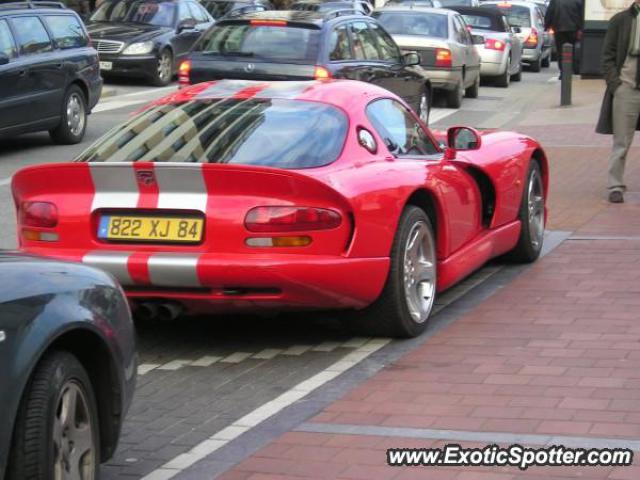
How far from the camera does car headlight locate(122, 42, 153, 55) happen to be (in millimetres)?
25016

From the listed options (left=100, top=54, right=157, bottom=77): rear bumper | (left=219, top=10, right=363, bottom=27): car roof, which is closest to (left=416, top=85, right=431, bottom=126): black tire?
(left=219, top=10, right=363, bottom=27): car roof

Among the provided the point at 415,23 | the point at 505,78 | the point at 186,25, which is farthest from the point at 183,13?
the point at 505,78

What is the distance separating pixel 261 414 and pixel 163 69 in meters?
19.9

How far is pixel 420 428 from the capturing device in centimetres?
593

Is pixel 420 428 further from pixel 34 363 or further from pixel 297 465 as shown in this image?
pixel 34 363

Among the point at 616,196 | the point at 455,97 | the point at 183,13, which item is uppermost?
the point at 183,13

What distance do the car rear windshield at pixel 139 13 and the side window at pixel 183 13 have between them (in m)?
0.15

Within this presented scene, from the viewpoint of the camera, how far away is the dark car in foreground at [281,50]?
607 inches

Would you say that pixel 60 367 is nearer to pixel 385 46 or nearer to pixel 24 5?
pixel 24 5

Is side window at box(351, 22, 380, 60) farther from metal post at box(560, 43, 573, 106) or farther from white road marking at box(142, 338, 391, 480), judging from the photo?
white road marking at box(142, 338, 391, 480)

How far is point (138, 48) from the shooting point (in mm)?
25047

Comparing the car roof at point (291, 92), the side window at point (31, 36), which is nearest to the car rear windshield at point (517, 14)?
the side window at point (31, 36)

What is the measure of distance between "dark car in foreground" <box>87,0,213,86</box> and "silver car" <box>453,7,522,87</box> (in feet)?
18.0

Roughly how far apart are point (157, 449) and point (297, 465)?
657mm
